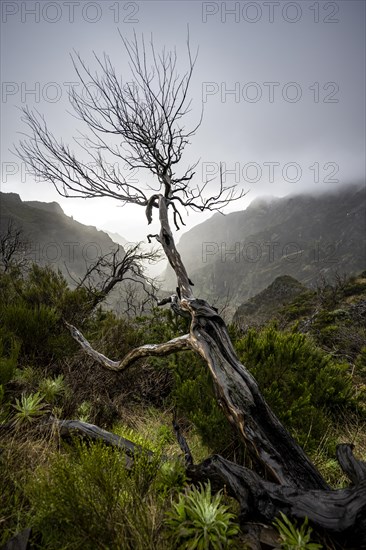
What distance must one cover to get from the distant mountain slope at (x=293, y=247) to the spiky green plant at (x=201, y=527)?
79801mm

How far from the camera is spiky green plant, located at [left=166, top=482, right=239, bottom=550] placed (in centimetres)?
115

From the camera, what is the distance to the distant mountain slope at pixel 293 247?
96750 mm

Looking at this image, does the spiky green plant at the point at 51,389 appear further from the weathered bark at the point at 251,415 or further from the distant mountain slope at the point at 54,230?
the distant mountain slope at the point at 54,230

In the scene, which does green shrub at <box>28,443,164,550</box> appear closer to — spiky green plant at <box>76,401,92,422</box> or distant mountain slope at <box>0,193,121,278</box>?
spiky green plant at <box>76,401,92,422</box>

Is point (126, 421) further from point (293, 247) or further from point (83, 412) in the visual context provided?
point (293, 247)

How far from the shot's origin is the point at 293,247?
422 feet

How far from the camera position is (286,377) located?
325 cm

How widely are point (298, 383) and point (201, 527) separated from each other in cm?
227

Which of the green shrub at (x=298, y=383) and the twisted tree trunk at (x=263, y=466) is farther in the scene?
the green shrub at (x=298, y=383)

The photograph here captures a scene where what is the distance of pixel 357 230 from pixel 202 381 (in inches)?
4805

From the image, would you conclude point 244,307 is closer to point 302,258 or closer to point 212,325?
point 212,325

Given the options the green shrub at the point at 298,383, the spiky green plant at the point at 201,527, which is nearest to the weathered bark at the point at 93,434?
the spiky green plant at the point at 201,527

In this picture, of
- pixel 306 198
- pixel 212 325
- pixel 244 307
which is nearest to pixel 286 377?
pixel 212 325

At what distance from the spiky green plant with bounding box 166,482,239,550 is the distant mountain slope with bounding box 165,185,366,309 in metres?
79.8
